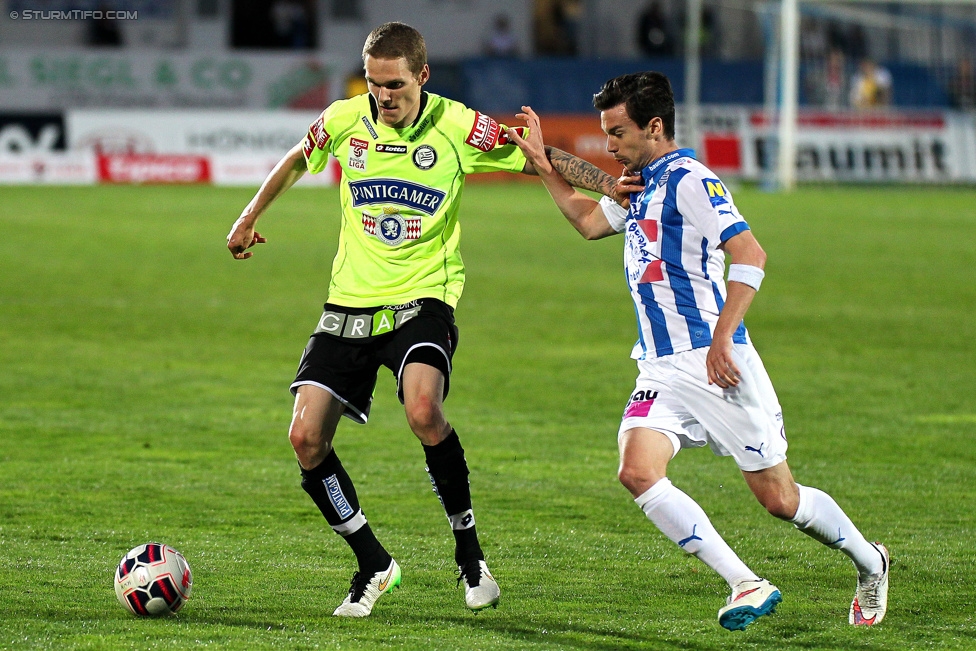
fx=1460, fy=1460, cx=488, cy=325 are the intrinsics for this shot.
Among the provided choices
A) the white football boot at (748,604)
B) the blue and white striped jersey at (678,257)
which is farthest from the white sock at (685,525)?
the blue and white striped jersey at (678,257)

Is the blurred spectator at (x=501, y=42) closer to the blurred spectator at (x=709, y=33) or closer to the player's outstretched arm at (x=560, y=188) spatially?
the blurred spectator at (x=709, y=33)

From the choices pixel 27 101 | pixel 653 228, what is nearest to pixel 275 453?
pixel 653 228

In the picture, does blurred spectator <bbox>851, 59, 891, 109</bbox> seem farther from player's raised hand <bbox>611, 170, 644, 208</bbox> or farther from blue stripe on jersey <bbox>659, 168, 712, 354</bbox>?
blue stripe on jersey <bbox>659, 168, 712, 354</bbox>

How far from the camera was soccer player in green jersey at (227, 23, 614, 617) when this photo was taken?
210 inches

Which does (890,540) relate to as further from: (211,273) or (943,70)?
(943,70)

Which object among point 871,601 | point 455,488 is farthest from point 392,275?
point 871,601

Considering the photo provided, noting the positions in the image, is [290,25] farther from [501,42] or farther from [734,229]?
[734,229]

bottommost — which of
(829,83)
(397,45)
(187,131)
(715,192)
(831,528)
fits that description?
(187,131)

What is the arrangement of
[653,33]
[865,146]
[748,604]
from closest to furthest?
1. [748,604]
2. [865,146]
3. [653,33]

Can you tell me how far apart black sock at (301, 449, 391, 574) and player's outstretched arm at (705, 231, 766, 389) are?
1.43 m

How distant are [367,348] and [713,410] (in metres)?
1.32

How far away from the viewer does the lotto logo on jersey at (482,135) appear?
5.68m

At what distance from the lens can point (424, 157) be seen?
18.4 feet

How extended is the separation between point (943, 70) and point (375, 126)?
33546mm
